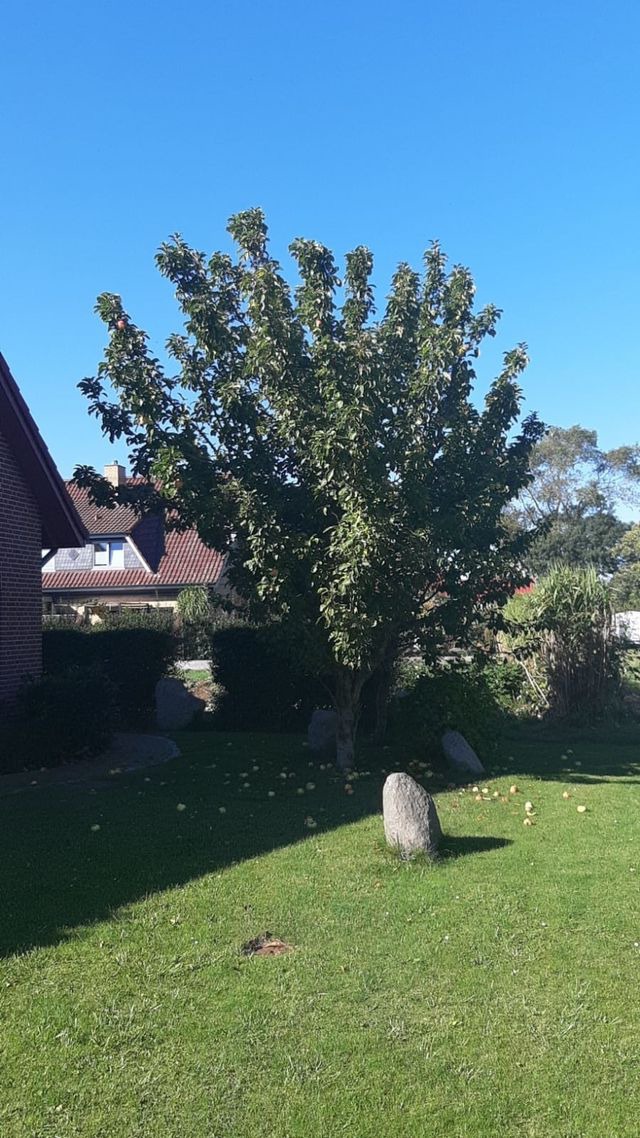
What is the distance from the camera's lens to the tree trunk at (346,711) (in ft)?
33.4

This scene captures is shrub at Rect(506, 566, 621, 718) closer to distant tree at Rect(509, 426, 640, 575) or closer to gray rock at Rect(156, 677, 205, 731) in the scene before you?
gray rock at Rect(156, 677, 205, 731)

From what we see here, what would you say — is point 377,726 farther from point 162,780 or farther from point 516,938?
point 516,938

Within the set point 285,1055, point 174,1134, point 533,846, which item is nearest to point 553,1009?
point 285,1055

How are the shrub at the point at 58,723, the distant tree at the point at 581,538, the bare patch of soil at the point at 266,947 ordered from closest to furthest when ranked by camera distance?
the bare patch of soil at the point at 266,947
the shrub at the point at 58,723
the distant tree at the point at 581,538

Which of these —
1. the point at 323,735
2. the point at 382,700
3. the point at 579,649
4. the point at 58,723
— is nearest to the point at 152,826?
the point at 58,723

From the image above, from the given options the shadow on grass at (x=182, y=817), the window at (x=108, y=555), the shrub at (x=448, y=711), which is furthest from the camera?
the window at (x=108, y=555)

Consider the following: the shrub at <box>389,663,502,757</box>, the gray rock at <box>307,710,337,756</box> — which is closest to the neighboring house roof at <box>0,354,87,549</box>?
the gray rock at <box>307,710,337,756</box>

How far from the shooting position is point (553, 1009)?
13.1 feet

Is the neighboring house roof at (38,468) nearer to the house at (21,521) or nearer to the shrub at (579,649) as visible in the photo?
the house at (21,521)

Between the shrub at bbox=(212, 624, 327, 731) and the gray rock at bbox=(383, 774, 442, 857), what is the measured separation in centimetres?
698

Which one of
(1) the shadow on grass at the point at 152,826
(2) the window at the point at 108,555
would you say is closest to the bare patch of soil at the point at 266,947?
(1) the shadow on grass at the point at 152,826

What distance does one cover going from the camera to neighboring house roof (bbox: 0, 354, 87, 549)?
11664mm

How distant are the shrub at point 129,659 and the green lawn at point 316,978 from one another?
21.4 ft

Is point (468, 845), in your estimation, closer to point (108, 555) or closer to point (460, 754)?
point (460, 754)
